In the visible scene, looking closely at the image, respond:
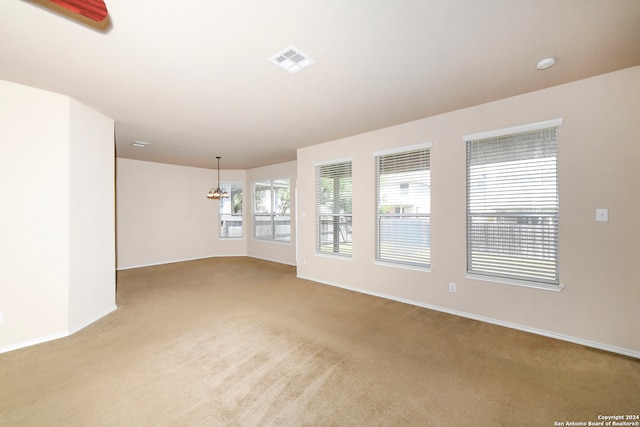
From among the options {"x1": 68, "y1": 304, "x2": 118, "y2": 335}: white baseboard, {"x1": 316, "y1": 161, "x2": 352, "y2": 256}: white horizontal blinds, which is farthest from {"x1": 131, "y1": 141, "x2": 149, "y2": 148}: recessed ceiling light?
{"x1": 316, "y1": 161, "x2": 352, "y2": 256}: white horizontal blinds

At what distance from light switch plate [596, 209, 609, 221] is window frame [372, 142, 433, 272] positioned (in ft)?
5.65

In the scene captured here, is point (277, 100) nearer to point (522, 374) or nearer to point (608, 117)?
point (608, 117)

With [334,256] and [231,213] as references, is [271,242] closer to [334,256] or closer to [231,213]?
[231,213]

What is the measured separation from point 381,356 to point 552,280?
214 cm

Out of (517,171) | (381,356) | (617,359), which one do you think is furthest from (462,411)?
(517,171)

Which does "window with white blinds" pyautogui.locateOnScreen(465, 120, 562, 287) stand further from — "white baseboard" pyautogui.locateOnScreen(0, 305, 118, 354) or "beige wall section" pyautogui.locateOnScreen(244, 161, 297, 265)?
"white baseboard" pyautogui.locateOnScreen(0, 305, 118, 354)

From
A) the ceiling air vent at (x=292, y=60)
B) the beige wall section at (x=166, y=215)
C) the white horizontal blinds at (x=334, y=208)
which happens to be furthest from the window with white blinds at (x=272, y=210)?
the ceiling air vent at (x=292, y=60)

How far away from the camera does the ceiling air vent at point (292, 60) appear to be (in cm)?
226

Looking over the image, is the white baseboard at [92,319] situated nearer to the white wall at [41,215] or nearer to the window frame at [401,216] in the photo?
the white wall at [41,215]

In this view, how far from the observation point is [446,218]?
3.74 m

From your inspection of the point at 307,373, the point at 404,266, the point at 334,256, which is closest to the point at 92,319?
the point at 307,373

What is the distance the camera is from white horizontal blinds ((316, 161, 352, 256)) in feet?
16.7

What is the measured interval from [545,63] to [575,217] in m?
1.60

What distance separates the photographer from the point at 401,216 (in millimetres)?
4285
